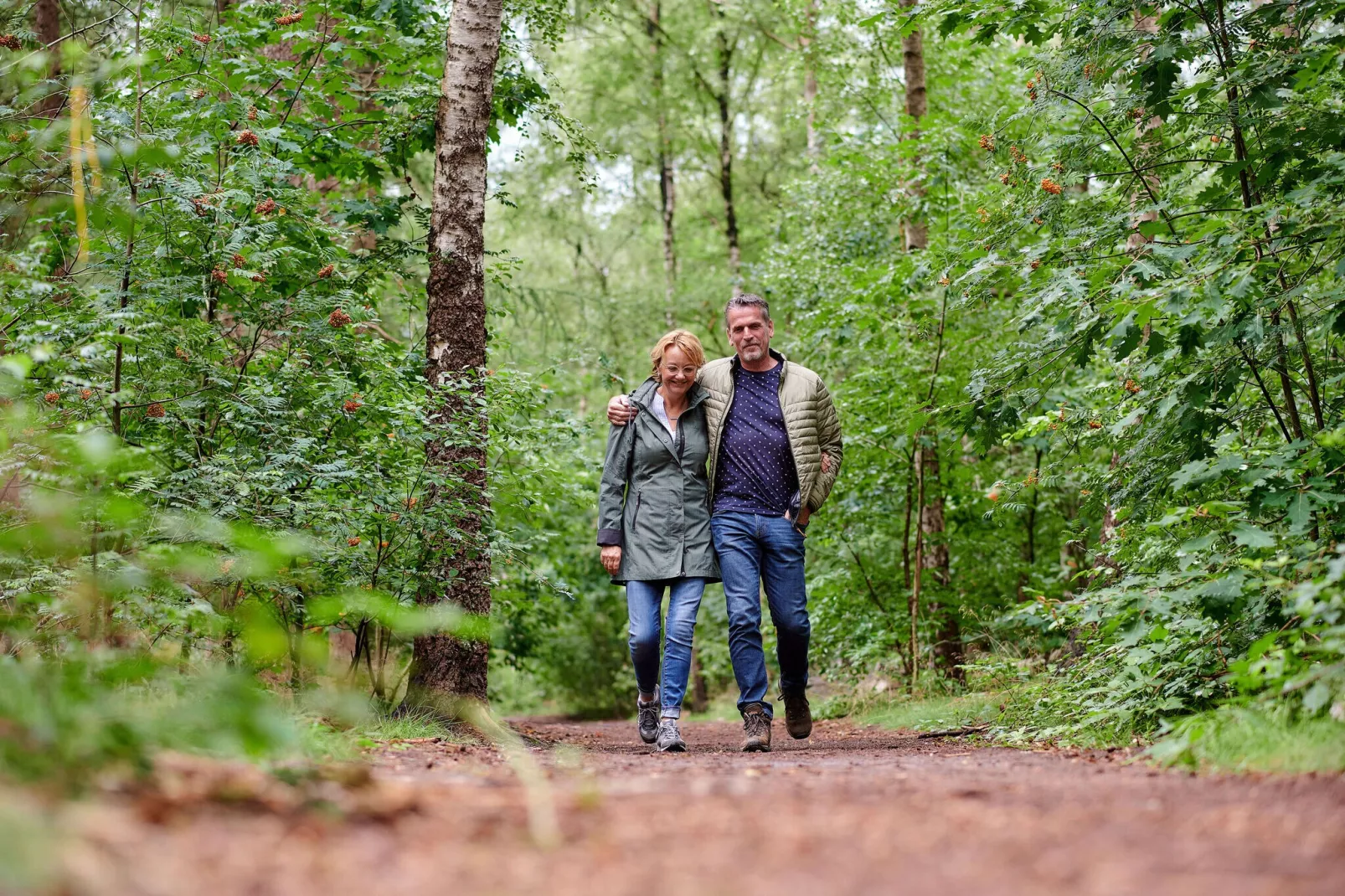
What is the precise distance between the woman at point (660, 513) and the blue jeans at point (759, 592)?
13cm

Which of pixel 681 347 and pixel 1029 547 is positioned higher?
pixel 681 347

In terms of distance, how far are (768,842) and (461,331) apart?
165 inches

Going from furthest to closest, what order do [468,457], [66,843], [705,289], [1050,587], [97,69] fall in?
[705,289] < [1050,587] < [468,457] < [97,69] < [66,843]

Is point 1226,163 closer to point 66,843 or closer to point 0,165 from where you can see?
point 66,843

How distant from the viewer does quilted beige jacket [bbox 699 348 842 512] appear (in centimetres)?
572

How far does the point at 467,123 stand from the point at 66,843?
4877mm

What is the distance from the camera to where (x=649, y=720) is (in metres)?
5.77

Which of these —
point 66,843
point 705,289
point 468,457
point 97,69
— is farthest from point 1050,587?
point 705,289

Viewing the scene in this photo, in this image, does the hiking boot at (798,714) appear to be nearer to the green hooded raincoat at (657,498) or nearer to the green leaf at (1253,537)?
the green hooded raincoat at (657,498)

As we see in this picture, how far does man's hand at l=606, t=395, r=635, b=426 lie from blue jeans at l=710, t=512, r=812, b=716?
2.32ft

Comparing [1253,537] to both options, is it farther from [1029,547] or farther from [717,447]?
[1029,547]

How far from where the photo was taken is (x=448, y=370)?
5.71 m

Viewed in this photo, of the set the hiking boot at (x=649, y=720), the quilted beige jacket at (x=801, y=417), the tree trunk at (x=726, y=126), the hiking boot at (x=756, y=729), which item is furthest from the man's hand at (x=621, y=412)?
the tree trunk at (x=726, y=126)

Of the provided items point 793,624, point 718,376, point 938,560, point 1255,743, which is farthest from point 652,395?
point 938,560
